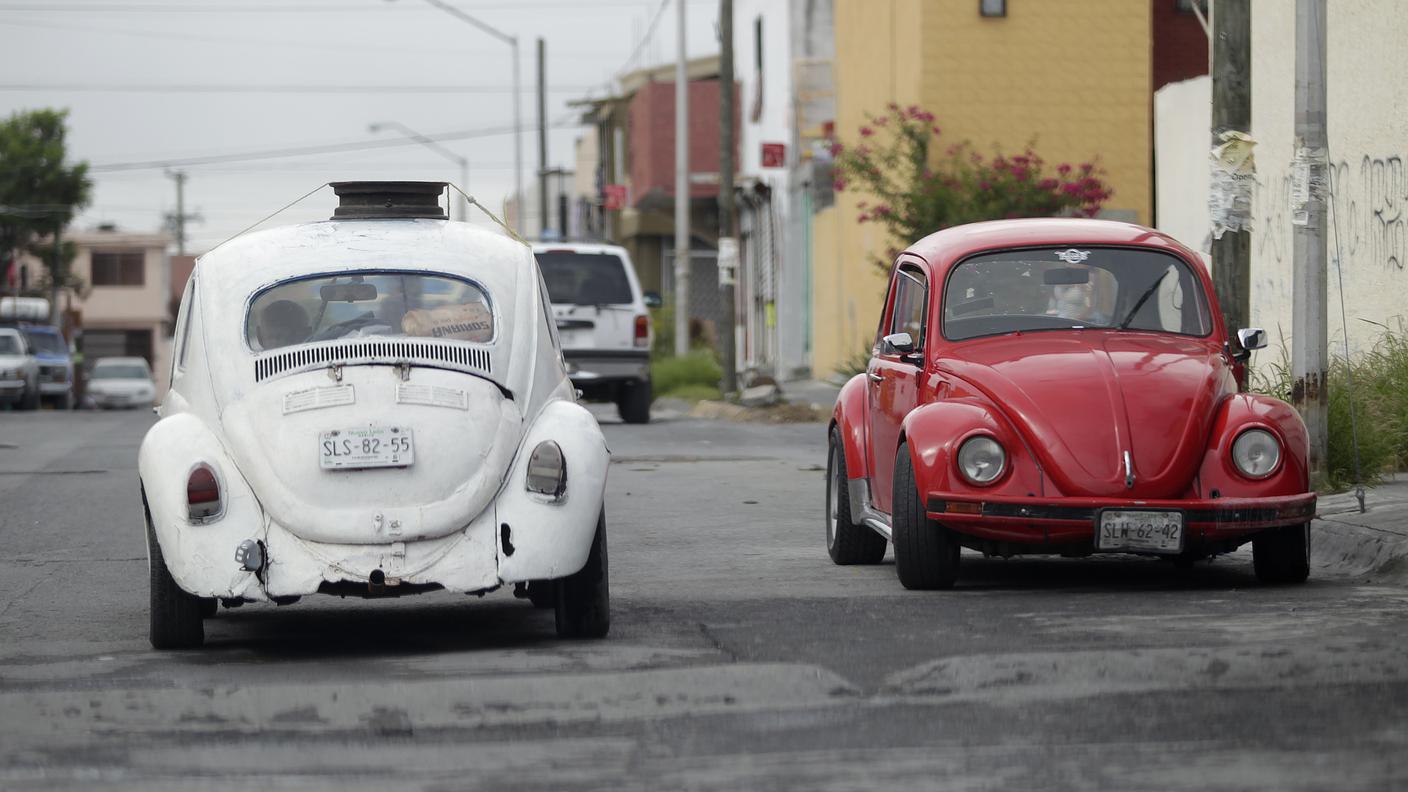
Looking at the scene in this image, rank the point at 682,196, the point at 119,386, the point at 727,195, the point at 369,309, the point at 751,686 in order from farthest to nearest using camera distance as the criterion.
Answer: the point at 119,386 < the point at 682,196 < the point at 727,195 < the point at 369,309 < the point at 751,686

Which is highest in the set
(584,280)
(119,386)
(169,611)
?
(584,280)

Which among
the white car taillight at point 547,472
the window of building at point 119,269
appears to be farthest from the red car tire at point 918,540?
the window of building at point 119,269

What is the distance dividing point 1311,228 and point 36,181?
57.1 meters

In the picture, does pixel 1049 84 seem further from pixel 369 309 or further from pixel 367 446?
pixel 367 446

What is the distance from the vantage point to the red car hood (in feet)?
28.8

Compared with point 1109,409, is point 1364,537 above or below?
below

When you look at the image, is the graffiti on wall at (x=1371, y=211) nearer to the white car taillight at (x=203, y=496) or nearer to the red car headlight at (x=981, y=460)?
the red car headlight at (x=981, y=460)

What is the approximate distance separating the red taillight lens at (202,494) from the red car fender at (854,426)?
3816 millimetres

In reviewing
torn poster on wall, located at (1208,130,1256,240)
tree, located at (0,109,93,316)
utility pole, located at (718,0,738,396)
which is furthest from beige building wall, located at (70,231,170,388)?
torn poster on wall, located at (1208,130,1256,240)

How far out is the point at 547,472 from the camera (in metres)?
7.66

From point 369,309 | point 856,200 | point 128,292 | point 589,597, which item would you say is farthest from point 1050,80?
point 128,292

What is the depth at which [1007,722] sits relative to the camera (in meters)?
6.06

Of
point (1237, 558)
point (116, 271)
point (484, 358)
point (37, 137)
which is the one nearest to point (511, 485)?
point (484, 358)

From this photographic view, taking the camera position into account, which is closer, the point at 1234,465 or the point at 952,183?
the point at 1234,465
